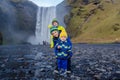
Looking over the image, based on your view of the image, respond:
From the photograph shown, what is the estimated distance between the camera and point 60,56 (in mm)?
22234

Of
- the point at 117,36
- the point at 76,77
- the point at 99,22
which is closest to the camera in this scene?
the point at 76,77

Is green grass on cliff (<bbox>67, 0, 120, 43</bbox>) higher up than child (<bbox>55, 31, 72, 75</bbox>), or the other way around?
green grass on cliff (<bbox>67, 0, 120, 43</bbox>)

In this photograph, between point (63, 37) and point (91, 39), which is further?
point (91, 39)

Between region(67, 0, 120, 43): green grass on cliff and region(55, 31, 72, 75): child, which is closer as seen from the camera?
region(55, 31, 72, 75): child

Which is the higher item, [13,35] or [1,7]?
[1,7]

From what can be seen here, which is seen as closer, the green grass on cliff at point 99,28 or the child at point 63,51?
the child at point 63,51

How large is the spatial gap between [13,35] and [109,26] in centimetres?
6909

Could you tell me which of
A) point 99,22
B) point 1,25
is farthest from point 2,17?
point 99,22

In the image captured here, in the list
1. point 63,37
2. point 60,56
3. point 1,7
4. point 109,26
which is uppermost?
point 1,7

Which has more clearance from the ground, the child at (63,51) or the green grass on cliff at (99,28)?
the green grass on cliff at (99,28)

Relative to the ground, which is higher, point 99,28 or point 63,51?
point 99,28

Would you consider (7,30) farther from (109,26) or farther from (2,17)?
(109,26)

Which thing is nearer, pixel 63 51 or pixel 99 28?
pixel 63 51

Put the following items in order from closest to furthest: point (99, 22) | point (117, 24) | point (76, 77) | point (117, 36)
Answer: point (76, 77) < point (117, 36) < point (117, 24) < point (99, 22)
